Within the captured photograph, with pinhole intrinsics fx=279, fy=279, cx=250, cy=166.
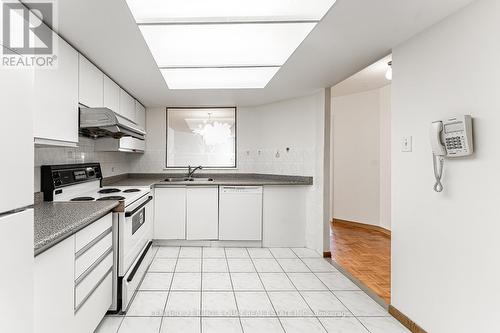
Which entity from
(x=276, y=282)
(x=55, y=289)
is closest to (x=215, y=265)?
(x=276, y=282)

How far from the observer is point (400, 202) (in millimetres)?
2244

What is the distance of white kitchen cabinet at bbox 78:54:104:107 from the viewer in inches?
89.0

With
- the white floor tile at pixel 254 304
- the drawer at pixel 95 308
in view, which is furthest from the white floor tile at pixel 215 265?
the drawer at pixel 95 308

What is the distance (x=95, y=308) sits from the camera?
6.08ft

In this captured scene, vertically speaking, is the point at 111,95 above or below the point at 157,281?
above

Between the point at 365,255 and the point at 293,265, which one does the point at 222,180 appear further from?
the point at 365,255

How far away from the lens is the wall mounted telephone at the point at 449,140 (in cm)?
162

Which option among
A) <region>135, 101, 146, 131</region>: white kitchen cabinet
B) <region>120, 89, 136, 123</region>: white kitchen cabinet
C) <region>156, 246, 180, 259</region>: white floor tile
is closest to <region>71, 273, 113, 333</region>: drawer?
<region>156, 246, 180, 259</region>: white floor tile

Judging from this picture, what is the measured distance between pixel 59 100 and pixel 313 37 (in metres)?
1.87

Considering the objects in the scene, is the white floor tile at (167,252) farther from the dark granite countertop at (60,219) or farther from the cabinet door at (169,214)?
the dark granite countertop at (60,219)

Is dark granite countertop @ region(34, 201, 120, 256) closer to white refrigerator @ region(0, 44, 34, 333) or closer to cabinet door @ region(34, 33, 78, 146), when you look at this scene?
white refrigerator @ region(0, 44, 34, 333)

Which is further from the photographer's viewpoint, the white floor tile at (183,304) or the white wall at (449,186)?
the white floor tile at (183,304)

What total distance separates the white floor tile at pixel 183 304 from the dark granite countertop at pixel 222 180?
164 cm

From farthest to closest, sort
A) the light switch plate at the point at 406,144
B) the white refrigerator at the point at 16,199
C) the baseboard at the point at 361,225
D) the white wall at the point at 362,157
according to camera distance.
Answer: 1. the white wall at the point at 362,157
2. the baseboard at the point at 361,225
3. the light switch plate at the point at 406,144
4. the white refrigerator at the point at 16,199
